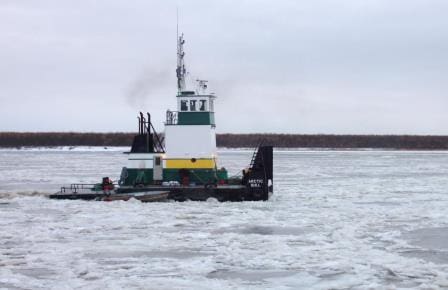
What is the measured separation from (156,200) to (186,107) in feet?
12.3

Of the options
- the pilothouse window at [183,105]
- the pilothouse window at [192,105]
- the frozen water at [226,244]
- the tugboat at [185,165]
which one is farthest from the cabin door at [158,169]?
the frozen water at [226,244]

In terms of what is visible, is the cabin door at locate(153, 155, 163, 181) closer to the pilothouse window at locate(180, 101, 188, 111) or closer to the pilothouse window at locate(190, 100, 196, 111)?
the pilothouse window at locate(180, 101, 188, 111)

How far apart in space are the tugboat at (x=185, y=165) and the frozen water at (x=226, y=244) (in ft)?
3.20

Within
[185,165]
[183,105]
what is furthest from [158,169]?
[183,105]

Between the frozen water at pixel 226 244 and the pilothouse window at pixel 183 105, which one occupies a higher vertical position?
the pilothouse window at pixel 183 105

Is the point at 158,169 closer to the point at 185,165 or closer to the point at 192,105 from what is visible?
the point at 185,165

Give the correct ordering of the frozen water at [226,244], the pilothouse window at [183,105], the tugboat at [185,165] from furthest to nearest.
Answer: the pilothouse window at [183,105]
the tugboat at [185,165]
the frozen water at [226,244]

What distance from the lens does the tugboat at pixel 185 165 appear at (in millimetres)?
22750

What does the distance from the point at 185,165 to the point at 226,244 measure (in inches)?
394

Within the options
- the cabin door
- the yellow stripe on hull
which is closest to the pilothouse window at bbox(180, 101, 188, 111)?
the yellow stripe on hull

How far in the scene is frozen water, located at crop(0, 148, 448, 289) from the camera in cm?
1065

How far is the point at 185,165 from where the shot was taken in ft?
77.6

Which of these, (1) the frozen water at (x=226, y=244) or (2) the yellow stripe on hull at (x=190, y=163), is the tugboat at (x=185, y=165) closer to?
(2) the yellow stripe on hull at (x=190, y=163)

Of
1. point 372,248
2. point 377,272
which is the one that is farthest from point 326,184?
point 377,272
